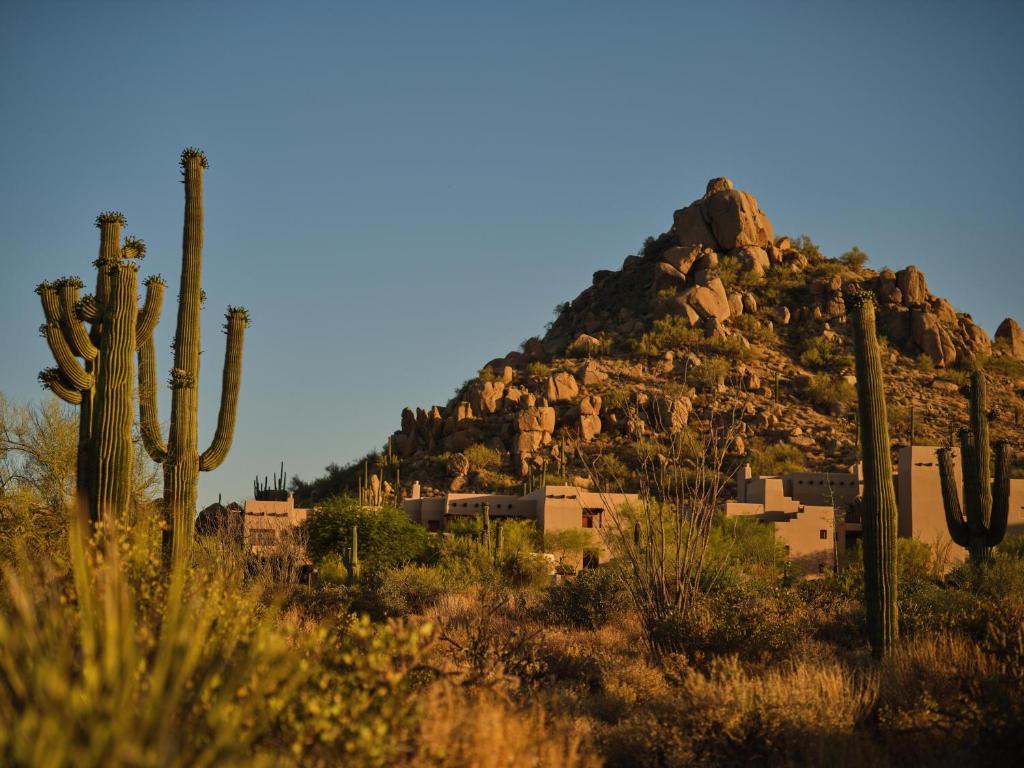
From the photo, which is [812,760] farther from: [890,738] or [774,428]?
[774,428]

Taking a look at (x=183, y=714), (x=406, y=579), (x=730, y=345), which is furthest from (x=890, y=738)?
(x=730, y=345)

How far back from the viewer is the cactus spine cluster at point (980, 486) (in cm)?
2258

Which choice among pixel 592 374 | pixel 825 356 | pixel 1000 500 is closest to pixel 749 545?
pixel 1000 500

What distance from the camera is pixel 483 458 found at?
5234cm

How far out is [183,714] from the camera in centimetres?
566

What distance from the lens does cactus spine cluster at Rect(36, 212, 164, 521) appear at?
1108cm


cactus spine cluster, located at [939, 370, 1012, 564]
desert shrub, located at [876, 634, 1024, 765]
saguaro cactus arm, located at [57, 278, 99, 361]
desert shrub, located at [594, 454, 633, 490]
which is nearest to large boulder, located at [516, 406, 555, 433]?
desert shrub, located at [594, 454, 633, 490]

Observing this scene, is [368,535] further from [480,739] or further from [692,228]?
[692,228]

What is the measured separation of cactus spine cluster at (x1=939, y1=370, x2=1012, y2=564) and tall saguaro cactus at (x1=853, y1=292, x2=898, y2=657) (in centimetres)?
1015

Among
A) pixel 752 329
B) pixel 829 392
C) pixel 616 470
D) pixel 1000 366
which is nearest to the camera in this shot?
pixel 616 470

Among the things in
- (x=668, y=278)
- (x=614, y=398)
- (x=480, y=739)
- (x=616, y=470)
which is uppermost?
(x=668, y=278)

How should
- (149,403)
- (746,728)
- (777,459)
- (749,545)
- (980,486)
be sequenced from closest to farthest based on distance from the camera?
(746,728) → (149,403) → (980,486) → (749,545) → (777,459)

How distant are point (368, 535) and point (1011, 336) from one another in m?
49.4

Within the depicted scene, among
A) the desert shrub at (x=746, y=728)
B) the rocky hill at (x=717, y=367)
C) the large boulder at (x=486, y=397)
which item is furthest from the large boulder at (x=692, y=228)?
the desert shrub at (x=746, y=728)
